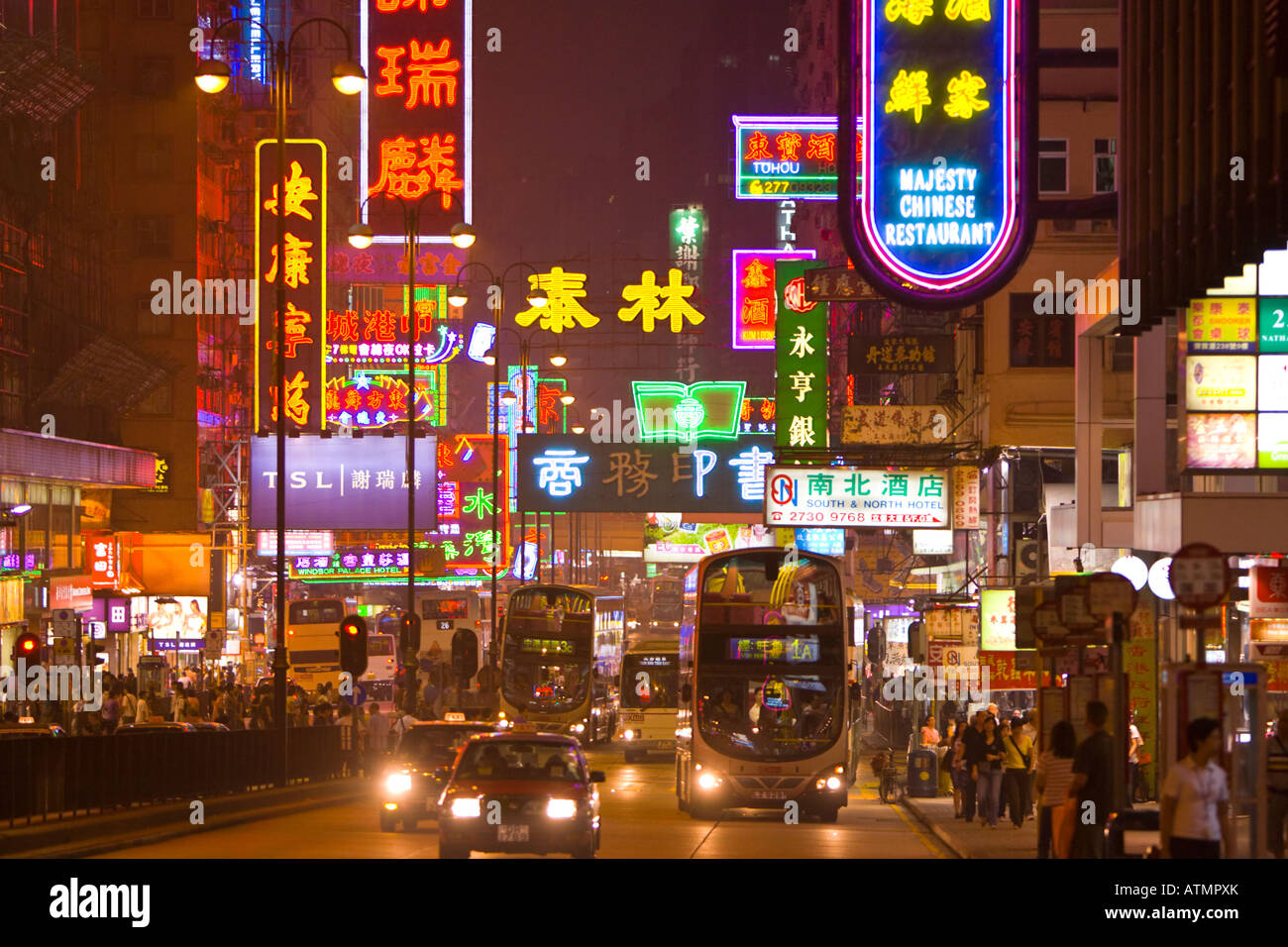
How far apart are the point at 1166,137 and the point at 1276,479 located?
11950 mm

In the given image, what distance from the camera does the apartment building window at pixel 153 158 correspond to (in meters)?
68.4

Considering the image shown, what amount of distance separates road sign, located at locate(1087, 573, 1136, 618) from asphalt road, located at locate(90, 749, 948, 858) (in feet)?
15.7

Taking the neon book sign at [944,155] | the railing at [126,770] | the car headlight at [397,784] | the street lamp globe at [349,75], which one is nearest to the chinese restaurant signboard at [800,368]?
the railing at [126,770]

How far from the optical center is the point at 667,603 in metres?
128

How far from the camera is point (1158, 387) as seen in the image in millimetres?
27172

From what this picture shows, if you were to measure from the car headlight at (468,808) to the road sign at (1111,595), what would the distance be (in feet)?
22.8

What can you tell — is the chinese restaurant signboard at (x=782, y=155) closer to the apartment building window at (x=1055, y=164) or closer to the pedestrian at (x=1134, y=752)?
the apartment building window at (x=1055, y=164)

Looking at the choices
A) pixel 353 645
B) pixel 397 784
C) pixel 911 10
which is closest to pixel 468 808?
pixel 397 784

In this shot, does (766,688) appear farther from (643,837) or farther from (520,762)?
(520,762)

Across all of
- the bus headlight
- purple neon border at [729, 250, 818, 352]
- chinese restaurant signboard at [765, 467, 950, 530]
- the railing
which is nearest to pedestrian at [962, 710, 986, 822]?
the bus headlight

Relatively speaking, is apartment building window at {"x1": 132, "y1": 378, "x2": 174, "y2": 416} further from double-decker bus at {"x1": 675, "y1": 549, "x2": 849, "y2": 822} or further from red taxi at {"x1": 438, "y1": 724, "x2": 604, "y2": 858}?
red taxi at {"x1": 438, "y1": 724, "x2": 604, "y2": 858}

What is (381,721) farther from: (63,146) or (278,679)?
(63,146)

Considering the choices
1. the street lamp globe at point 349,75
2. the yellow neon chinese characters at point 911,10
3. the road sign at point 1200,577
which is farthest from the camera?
the street lamp globe at point 349,75
